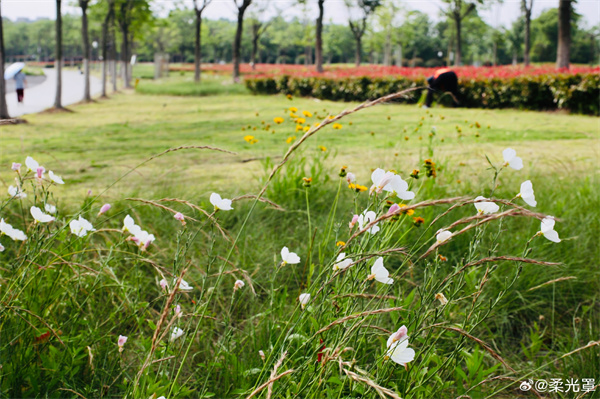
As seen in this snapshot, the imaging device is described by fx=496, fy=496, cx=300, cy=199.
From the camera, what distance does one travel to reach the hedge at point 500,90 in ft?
35.7

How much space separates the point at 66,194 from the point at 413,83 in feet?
39.7

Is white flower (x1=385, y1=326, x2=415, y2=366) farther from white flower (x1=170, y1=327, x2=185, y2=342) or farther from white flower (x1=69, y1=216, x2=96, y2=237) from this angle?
white flower (x1=69, y1=216, x2=96, y2=237)

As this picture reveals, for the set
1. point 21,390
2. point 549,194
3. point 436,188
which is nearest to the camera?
point 21,390

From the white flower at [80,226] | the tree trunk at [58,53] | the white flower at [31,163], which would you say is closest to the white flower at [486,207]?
the white flower at [80,226]

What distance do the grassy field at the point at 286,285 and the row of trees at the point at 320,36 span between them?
40.3 feet

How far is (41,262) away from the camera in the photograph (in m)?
1.68

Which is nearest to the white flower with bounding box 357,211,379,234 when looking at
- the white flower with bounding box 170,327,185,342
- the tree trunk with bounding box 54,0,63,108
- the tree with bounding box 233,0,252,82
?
the white flower with bounding box 170,327,185,342

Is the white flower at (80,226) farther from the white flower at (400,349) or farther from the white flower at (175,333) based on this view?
the white flower at (400,349)

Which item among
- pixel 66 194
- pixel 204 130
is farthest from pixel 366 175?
pixel 204 130

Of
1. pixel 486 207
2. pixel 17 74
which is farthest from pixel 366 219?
pixel 17 74

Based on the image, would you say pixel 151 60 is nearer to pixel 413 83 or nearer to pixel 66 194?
pixel 413 83

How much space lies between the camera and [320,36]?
23.4 metres

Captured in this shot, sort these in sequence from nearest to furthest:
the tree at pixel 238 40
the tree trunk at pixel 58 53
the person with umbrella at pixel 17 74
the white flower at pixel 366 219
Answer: the white flower at pixel 366 219
the person with umbrella at pixel 17 74
the tree trunk at pixel 58 53
the tree at pixel 238 40

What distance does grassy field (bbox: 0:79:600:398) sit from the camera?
1.10 meters
